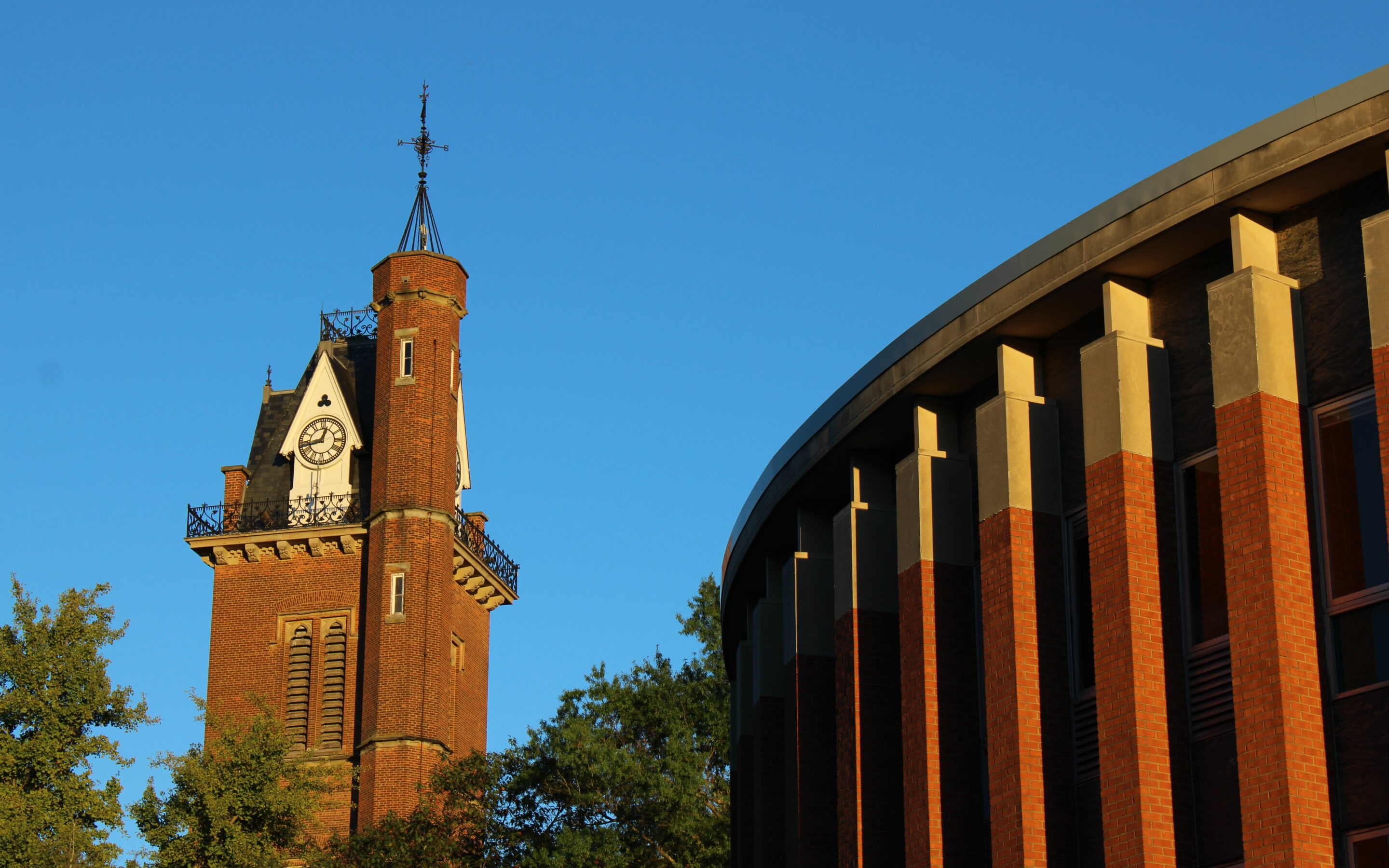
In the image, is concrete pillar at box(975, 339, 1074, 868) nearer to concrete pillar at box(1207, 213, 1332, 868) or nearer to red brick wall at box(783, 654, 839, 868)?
concrete pillar at box(1207, 213, 1332, 868)

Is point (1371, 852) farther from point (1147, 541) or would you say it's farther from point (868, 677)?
→ point (868, 677)

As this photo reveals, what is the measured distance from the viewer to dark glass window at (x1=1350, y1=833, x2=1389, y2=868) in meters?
13.2

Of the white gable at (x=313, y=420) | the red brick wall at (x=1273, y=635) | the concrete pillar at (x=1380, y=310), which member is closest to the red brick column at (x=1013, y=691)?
the red brick wall at (x=1273, y=635)

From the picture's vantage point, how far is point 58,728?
30.6 m

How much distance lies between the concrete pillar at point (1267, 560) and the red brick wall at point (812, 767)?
6.89 metres

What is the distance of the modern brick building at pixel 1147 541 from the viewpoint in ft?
45.2

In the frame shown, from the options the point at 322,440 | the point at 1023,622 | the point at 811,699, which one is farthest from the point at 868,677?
the point at 322,440

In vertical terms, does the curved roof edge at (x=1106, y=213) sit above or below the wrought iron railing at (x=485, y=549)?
below

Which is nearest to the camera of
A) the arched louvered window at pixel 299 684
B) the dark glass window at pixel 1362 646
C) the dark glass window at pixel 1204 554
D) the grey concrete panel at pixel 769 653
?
the dark glass window at pixel 1362 646

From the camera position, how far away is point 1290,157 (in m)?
14.4

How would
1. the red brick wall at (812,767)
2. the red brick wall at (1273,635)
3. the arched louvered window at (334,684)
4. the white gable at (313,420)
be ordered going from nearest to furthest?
1. the red brick wall at (1273,635)
2. the red brick wall at (812,767)
3. the arched louvered window at (334,684)
4. the white gable at (313,420)

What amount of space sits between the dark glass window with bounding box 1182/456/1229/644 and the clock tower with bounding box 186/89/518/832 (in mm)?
38560

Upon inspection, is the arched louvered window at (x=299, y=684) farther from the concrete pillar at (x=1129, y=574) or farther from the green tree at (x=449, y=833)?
the concrete pillar at (x=1129, y=574)

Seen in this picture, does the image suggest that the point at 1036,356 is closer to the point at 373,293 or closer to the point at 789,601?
the point at 789,601
